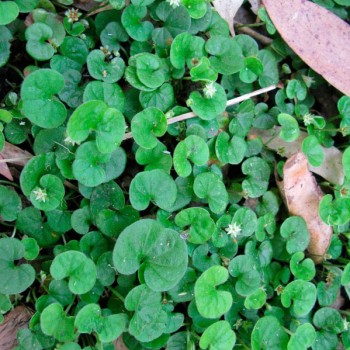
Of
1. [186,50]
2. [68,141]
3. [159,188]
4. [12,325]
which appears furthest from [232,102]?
[12,325]

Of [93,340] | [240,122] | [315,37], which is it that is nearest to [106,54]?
[240,122]

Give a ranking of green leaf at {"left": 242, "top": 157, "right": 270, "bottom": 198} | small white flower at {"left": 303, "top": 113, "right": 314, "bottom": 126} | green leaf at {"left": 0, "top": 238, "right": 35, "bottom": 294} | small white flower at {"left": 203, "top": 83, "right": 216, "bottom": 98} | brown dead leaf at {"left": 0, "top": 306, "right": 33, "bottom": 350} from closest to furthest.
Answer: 1. green leaf at {"left": 0, "top": 238, "right": 35, "bottom": 294}
2. brown dead leaf at {"left": 0, "top": 306, "right": 33, "bottom": 350}
3. small white flower at {"left": 203, "top": 83, "right": 216, "bottom": 98}
4. green leaf at {"left": 242, "top": 157, "right": 270, "bottom": 198}
5. small white flower at {"left": 303, "top": 113, "right": 314, "bottom": 126}

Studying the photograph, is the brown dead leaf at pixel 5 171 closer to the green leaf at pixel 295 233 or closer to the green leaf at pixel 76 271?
the green leaf at pixel 76 271

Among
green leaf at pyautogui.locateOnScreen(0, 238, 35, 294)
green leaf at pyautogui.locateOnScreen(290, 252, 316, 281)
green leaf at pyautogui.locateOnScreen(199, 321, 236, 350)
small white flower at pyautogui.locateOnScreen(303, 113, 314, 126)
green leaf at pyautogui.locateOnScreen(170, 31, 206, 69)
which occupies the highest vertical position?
green leaf at pyautogui.locateOnScreen(170, 31, 206, 69)

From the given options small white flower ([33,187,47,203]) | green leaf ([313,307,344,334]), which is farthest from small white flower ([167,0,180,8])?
green leaf ([313,307,344,334])

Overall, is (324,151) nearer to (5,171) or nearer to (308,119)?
(308,119)

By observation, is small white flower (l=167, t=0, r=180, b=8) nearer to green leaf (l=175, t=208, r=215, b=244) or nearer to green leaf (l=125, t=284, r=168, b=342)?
green leaf (l=175, t=208, r=215, b=244)

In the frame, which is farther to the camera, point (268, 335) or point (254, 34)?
point (254, 34)
